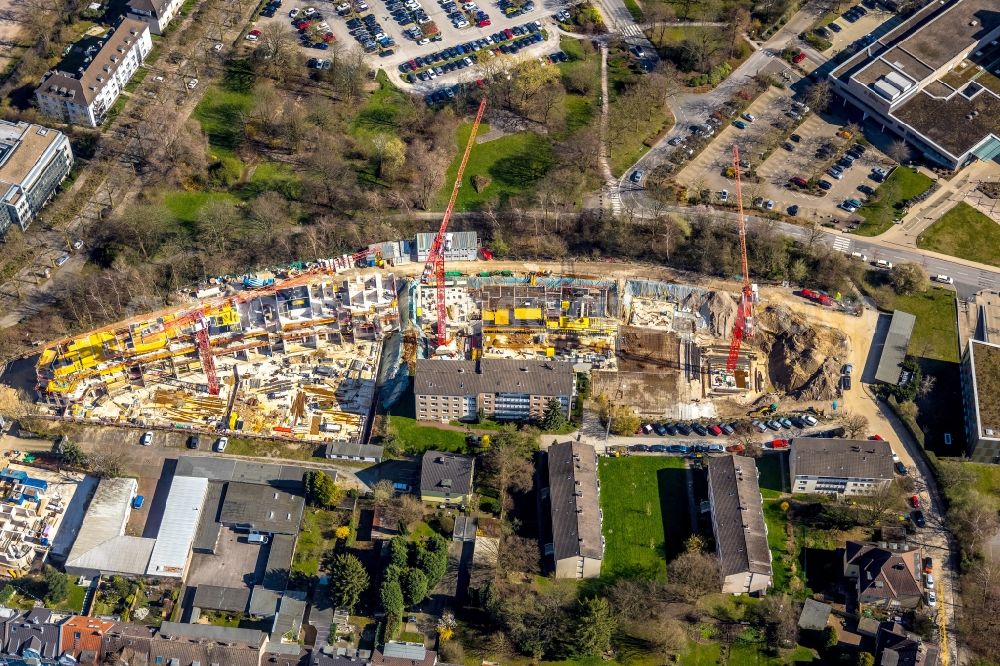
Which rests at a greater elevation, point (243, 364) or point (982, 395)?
point (243, 364)

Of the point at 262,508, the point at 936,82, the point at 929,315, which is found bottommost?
the point at 262,508

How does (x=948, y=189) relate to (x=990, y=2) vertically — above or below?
below

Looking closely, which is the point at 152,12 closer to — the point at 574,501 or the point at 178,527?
the point at 178,527

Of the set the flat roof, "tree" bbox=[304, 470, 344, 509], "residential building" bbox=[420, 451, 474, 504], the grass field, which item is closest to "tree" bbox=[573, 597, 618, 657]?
the grass field

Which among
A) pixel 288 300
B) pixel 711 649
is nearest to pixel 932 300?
pixel 711 649

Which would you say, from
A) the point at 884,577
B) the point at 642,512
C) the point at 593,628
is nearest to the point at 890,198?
the point at 884,577

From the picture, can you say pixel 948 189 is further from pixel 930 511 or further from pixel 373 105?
pixel 373 105
